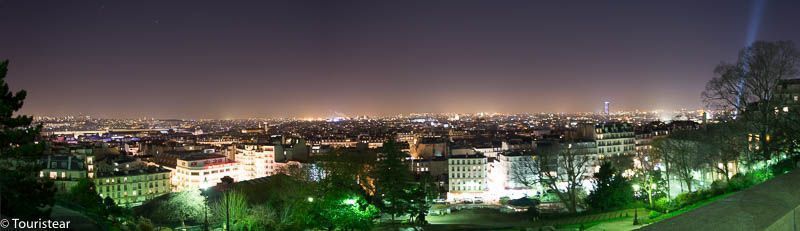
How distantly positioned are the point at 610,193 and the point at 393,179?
12.7 m

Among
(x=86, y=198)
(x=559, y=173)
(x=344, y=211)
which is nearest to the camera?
(x=344, y=211)

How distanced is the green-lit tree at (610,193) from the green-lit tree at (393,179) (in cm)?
1137

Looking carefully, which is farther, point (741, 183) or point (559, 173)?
point (559, 173)

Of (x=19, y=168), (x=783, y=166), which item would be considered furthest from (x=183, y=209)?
(x=783, y=166)

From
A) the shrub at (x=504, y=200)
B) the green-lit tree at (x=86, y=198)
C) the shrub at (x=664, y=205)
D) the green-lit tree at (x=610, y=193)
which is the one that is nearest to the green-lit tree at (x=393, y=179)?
the green-lit tree at (x=610, y=193)

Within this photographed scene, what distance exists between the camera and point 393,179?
33438 mm

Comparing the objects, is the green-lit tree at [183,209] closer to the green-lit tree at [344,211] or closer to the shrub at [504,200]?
the green-lit tree at [344,211]

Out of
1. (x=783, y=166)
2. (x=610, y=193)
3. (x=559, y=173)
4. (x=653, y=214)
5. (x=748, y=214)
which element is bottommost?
(x=559, y=173)

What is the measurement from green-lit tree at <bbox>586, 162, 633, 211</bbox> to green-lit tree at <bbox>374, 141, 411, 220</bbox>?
11372mm

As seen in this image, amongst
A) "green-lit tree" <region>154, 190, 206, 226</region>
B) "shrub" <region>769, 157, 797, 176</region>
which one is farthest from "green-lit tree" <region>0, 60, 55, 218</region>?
"shrub" <region>769, 157, 797, 176</region>

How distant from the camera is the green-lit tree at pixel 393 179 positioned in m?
33.2

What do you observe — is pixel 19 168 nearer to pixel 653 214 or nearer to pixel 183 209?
pixel 183 209

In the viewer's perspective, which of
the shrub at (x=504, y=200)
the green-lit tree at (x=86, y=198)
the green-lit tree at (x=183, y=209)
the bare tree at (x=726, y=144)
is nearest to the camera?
the green-lit tree at (x=86, y=198)

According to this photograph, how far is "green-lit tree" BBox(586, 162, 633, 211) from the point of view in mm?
32969
